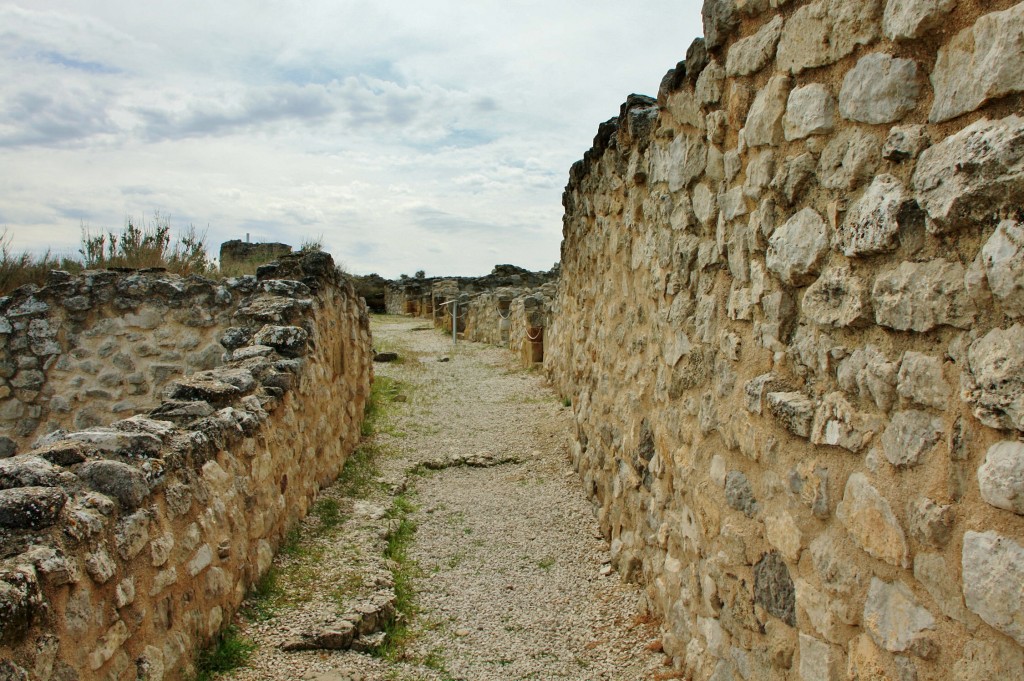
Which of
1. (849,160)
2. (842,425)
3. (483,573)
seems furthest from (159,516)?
(849,160)

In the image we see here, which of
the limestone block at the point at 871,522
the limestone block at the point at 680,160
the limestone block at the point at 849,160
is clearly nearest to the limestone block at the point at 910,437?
the limestone block at the point at 871,522

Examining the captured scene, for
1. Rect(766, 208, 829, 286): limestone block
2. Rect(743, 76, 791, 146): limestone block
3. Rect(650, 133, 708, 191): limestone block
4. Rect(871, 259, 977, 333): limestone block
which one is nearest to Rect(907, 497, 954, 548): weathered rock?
Rect(871, 259, 977, 333): limestone block

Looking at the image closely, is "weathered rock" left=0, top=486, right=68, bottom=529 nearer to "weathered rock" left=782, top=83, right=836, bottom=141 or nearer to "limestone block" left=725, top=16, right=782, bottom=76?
"weathered rock" left=782, top=83, right=836, bottom=141

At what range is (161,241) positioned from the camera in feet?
32.7

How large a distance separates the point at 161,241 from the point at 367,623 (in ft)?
26.1

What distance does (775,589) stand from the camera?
2.46 metres

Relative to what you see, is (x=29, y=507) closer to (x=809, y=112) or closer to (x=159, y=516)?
(x=159, y=516)

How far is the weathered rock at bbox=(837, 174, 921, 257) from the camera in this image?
1836 mm

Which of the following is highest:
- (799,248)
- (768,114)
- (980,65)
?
(768,114)

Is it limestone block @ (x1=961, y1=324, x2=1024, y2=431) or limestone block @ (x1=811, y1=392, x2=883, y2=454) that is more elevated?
limestone block @ (x1=961, y1=324, x2=1024, y2=431)

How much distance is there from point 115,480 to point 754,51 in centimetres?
276

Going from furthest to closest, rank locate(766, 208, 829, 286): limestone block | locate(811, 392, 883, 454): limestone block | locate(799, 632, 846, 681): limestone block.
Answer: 1. locate(766, 208, 829, 286): limestone block
2. locate(799, 632, 846, 681): limestone block
3. locate(811, 392, 883, 454): limestone block

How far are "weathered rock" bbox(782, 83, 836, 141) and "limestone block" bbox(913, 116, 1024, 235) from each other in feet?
1.47

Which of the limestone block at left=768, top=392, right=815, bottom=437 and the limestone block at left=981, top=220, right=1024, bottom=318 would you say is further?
the limestone block at left=768, top=392, right=815, bottom=437
